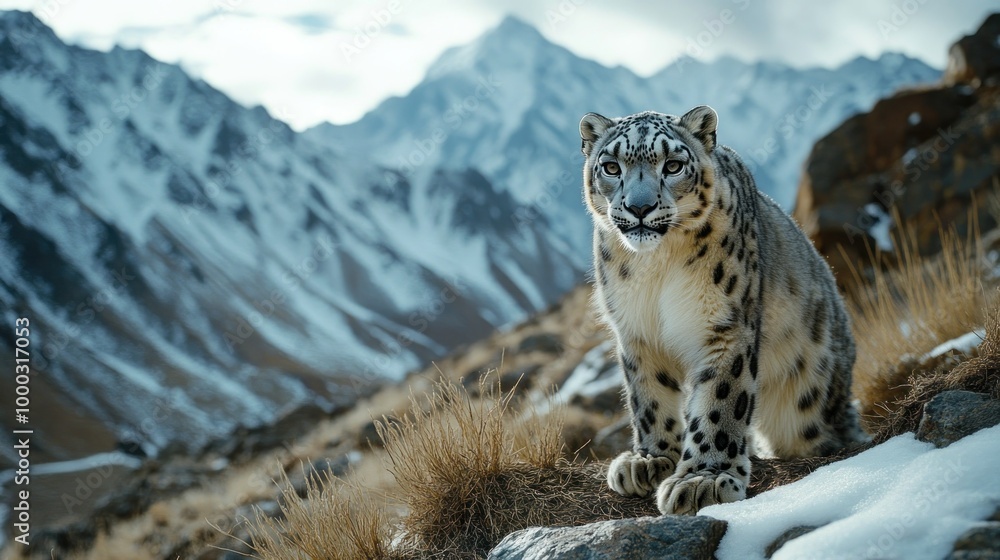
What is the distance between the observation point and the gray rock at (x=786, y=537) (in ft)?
10.4

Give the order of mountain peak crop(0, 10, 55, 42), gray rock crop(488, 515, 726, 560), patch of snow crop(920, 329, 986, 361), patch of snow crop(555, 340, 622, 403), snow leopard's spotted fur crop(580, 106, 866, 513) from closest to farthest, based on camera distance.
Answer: gray rock crop(488, 515, 726, 560), snow leopard's spotted fur crop(580, 106, 866, 513), patch of snow crop(920, 329, 986, 361), patch of snow crop(555, 340, 622, 403), mountain peak crop(0, 10, 55, 42)

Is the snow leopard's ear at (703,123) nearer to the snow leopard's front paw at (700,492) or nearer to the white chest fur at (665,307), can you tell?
the white chest fur at (665,307)

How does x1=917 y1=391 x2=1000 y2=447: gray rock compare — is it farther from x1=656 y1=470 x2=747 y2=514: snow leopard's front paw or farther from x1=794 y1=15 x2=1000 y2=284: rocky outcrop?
x1=794 y1=15 x2=1000 y2=284: rocky outcrop

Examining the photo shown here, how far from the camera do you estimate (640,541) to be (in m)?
3.38

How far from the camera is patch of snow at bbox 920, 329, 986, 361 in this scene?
5911 mm

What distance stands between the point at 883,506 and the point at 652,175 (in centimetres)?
199

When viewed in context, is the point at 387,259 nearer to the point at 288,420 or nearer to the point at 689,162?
the point at 288,420
